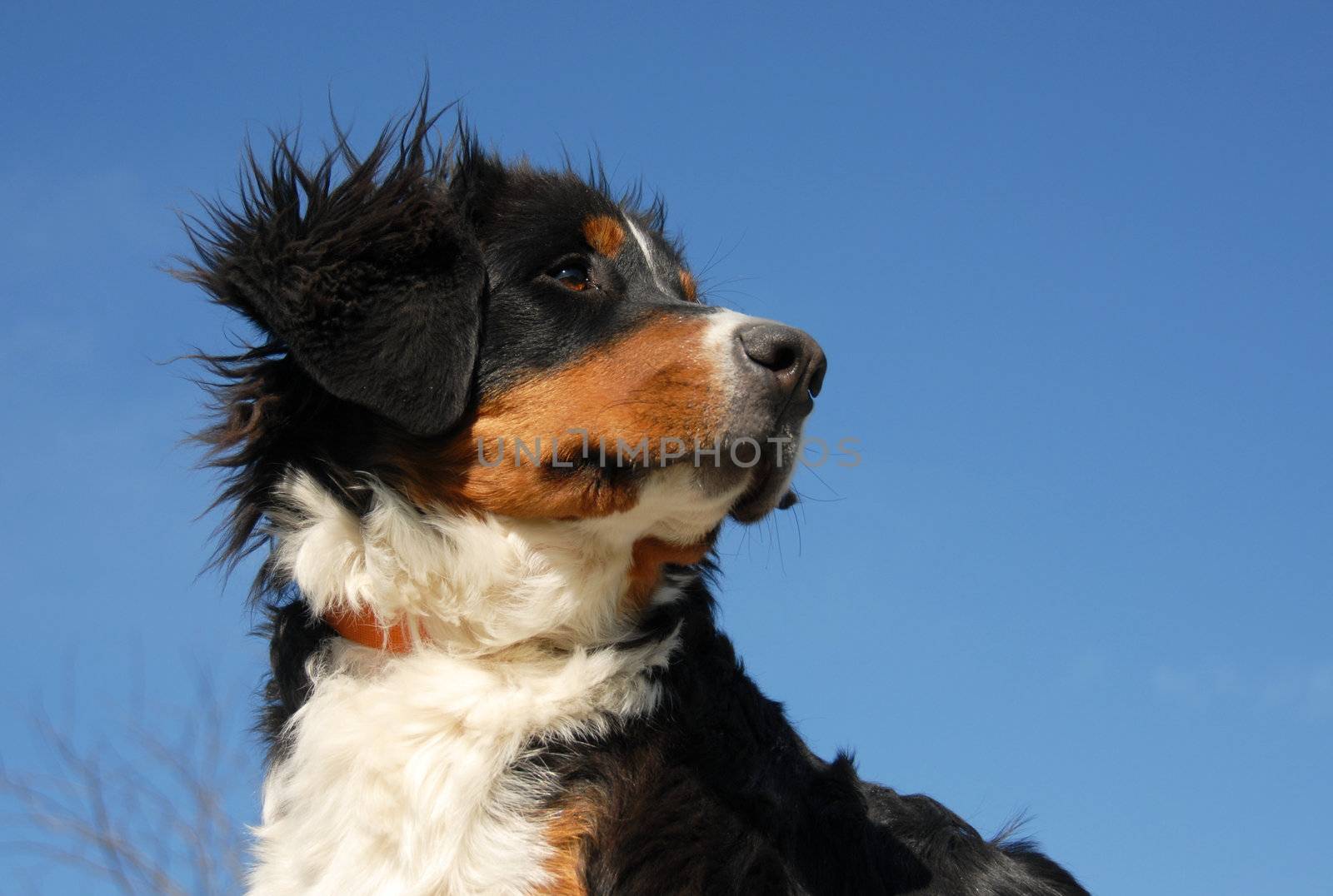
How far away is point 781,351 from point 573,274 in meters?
0.94

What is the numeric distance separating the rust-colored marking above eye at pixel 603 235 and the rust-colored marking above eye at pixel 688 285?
17.7 inches

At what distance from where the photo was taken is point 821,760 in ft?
14.2

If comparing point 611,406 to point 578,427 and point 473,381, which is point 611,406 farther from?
point 473,381

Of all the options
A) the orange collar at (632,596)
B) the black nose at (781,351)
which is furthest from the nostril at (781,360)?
the orange collar at (632,596)

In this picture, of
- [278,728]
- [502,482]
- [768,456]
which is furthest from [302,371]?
[768,456]

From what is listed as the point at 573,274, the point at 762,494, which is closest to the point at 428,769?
the point at 762,494

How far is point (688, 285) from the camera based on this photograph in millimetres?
5141

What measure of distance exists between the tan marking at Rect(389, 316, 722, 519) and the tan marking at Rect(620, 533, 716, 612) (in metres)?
0.27

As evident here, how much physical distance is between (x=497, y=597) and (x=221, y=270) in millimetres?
1457

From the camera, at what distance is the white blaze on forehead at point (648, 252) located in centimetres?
467

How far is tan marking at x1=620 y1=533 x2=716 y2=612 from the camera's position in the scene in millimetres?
4188

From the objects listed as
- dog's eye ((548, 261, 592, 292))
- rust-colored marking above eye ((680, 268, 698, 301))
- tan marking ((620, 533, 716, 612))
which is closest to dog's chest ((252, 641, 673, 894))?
tan marking ((620, 533, 716, 612))

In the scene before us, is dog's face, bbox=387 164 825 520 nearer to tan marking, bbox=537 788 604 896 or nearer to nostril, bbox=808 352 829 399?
nostril, bbox=808 352 829 399

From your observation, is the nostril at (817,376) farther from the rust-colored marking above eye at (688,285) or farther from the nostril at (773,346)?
the rust-colored marking above eye at (688,285)
